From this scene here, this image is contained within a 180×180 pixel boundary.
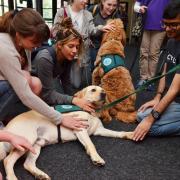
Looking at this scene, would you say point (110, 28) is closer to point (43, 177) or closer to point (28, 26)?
point (28, 26)

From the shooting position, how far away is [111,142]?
182 centimetres

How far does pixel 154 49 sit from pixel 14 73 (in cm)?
163

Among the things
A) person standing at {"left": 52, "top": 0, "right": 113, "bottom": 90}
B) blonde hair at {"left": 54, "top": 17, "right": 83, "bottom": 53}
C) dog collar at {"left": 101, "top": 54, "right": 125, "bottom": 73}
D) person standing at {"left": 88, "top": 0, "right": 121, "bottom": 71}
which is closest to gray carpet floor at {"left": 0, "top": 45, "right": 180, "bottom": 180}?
dog collar at {"left": 101, "top": 54, "right": 125, "bottom": 73}

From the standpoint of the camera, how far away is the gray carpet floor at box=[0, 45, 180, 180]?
4.89 ft

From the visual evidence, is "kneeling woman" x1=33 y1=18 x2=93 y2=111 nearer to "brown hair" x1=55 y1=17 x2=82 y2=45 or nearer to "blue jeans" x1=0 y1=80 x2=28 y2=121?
"brown hair" x1=55 y1=17 x2=82 y2=45

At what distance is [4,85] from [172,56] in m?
1.02

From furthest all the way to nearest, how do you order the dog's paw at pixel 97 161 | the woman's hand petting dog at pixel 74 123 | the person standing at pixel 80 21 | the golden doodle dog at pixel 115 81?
the person standing at pixel 80 21, the golden doodle dog at pixel 115 81, the woman's hand petting dog at pixel 74 123, the dog's paw at pixel 97 161

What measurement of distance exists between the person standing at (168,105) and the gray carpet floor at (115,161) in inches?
2.6

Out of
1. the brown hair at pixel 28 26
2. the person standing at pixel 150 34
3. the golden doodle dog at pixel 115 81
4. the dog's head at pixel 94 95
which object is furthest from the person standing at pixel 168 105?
the person standing at pixel 150 34

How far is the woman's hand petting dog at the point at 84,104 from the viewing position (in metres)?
Result: 1.86

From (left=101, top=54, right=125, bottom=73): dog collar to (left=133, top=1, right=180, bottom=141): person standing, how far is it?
1.04 ft

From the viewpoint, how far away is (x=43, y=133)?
1.67 metres

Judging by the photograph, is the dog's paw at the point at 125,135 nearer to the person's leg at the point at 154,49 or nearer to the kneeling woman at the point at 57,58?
the kneeling woman at the point at 57,58

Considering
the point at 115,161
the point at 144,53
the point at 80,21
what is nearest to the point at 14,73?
the point at 115,161
